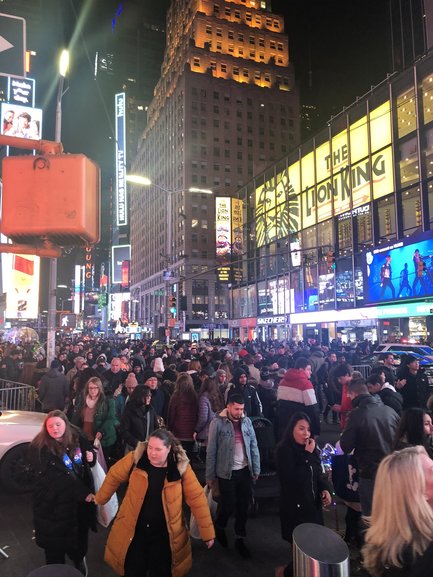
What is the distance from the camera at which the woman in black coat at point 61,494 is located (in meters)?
3.97

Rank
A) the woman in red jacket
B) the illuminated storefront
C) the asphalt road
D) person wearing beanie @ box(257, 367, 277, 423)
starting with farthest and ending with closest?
1. the illuminated storefront
2. person wearing beanie @ box(257, 367, 277, 423)
3. the woman in red jacket
4. the asphalt road

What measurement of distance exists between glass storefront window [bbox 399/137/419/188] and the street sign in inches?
1217

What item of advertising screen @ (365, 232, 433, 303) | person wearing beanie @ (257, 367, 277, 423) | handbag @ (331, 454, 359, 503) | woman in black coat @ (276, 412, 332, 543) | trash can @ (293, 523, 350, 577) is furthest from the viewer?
advertising screen @ (365, 232, 433, 303)

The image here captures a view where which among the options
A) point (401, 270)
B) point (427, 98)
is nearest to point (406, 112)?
point (427, 98)

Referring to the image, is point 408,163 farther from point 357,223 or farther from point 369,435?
point 369,435

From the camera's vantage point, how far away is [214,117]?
93.9m

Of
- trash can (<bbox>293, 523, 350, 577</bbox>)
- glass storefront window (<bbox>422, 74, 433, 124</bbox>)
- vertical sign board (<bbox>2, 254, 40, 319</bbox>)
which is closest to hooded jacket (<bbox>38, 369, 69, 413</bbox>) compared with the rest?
trash can (<bbox>293, 523, 350, 577</bbox>)

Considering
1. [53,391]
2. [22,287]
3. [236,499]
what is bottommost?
[236,499]

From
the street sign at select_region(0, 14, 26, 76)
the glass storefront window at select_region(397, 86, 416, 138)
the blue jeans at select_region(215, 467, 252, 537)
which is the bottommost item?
the blue jeans at select_region(215, 467, 252, 537)

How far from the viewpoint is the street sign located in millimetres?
4340

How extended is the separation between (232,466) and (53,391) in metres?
5.78

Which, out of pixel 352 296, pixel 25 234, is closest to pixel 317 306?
pixel 352 296

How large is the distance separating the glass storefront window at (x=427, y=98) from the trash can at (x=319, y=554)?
106 feet

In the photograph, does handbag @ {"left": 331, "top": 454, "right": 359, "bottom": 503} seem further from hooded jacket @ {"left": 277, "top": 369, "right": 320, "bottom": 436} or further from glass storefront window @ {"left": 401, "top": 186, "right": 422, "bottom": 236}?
glass storefront window @ {"left": 401, "top": 186, "right": 422, "bottom": 236}
